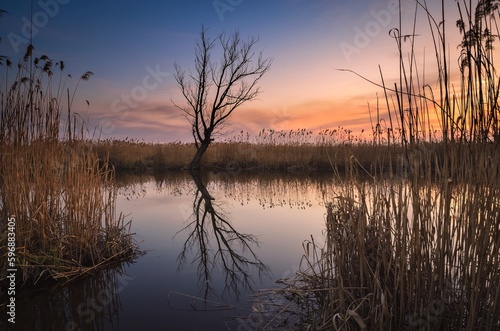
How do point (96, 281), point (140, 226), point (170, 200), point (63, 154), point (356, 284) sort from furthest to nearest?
point (170, 200) < point (140, 226) < point (63, 154) < point (96, 281) < point (356, 284)

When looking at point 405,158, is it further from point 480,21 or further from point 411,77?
point 480,21

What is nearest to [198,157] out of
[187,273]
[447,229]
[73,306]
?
[187,273]

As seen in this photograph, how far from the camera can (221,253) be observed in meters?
4.91

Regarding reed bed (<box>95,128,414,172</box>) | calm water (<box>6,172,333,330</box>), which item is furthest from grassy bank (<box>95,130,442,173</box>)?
calm water (<box>6,172,333,330</box>)

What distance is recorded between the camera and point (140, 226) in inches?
259

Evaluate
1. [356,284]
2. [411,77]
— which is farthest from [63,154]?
[411,77]

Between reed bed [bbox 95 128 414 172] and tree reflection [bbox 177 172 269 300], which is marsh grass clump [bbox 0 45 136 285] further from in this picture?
reed bed [bbox 95 128 414 172]

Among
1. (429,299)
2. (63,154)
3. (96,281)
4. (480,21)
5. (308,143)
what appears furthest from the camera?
(308,143)

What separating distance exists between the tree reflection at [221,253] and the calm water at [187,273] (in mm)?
12

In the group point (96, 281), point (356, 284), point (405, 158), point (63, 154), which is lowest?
point (96, 281)

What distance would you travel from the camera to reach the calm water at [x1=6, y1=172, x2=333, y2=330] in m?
2.87

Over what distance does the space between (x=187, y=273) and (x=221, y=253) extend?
0.91 m

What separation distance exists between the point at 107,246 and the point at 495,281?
4.20 m

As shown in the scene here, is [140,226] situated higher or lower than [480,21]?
lower
